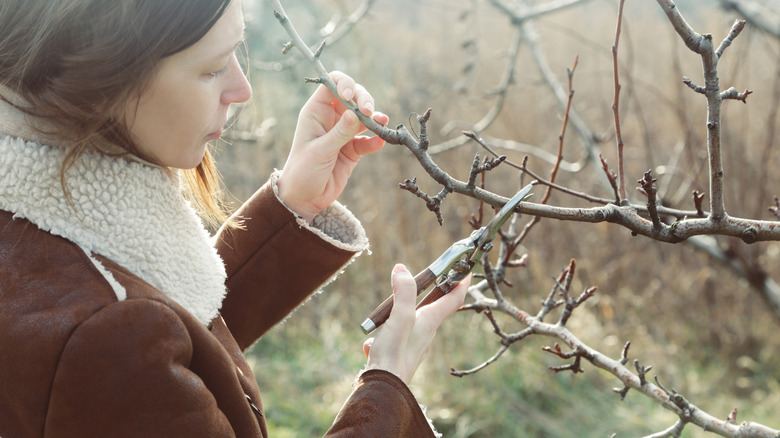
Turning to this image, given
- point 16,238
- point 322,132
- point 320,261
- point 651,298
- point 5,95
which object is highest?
point 651,298

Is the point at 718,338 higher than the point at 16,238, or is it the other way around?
the point at 718,338

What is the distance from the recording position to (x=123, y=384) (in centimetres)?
96

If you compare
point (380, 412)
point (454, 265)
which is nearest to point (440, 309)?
point (454, 265)

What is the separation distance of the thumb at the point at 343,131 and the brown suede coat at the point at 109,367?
18.2 inches

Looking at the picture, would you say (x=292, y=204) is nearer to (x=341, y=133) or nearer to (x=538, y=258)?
(x=341, y=133)

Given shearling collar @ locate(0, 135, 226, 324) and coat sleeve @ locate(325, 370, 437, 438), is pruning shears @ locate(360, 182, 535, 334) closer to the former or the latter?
coat sleeve @ locate(325, 370, 437, 438)

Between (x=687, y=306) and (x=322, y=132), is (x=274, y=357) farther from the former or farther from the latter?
(x=322, y=132)

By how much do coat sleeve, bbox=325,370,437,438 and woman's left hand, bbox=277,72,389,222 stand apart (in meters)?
0.48

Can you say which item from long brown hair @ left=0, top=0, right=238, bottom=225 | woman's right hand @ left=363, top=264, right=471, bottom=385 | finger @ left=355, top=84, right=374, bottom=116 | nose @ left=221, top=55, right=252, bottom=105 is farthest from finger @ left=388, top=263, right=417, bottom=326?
long brown hair @ left=0, top=0, right=238, bottom=225

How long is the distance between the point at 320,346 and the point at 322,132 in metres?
3.61

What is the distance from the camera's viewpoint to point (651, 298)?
4875 millimetres

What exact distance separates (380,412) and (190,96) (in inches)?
22.1

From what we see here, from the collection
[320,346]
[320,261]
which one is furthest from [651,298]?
[320,261]

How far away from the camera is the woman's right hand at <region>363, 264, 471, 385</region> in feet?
3.78
